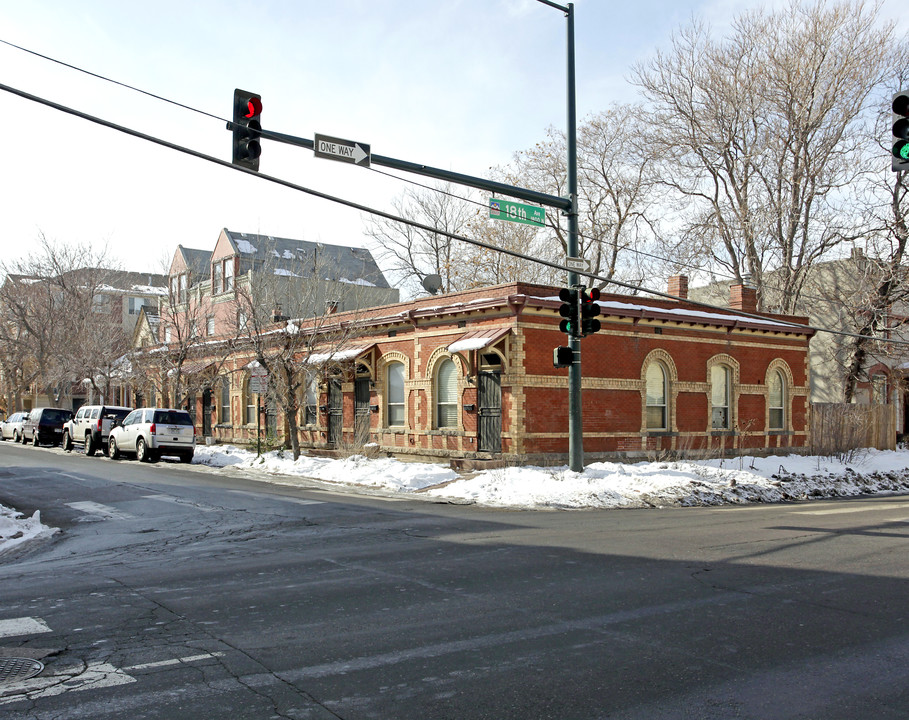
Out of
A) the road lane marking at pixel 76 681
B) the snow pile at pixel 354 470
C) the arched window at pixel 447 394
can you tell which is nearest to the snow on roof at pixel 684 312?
the arched window at pixel 447 394

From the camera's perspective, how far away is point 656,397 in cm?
2594

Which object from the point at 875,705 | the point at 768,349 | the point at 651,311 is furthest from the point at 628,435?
the point at 875,705

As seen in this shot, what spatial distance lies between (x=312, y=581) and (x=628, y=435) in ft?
57.2

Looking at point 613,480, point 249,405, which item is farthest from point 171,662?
point 249,405

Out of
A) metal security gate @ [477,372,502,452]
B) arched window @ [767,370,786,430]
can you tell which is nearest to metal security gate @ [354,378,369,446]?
metal security gate @ [477,372,502,452]

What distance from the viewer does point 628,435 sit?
81.5ft

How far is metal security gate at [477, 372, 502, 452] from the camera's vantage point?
2291 cm

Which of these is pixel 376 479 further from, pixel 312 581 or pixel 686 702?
pixel 686 702

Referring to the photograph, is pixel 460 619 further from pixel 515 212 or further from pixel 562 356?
pixel 562 356

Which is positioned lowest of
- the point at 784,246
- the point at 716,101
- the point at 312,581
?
the point at 312,581

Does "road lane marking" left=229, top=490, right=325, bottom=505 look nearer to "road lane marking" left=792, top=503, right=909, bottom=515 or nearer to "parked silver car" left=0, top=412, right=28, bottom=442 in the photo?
"road lane marking" left=792, top=503, right=909, bottom=515

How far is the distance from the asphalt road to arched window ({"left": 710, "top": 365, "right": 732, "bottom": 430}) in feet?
45.3

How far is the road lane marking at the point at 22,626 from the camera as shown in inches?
268

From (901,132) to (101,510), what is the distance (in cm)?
1540
